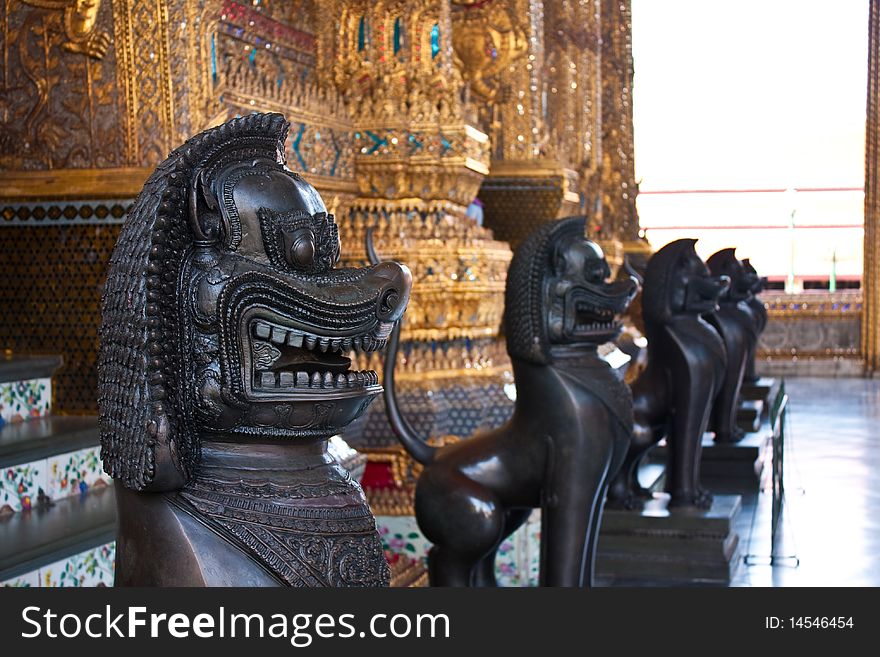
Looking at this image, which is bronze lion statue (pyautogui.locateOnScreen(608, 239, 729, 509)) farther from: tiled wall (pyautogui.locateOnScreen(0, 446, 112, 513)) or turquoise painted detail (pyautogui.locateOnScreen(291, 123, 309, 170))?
tiled wall (pyautogui.locateOnScreen(0, 446, 112, 513))

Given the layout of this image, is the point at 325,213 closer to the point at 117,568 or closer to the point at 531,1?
the point at 117,568

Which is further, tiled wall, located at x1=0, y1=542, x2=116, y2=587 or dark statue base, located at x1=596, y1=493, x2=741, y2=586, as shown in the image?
dark statue base, located at x1=596, y1=493, x2=741, y2=586

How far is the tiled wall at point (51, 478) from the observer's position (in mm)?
3535

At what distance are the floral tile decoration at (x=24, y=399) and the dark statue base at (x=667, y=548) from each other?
2.15m

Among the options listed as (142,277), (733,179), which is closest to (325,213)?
(142,277)

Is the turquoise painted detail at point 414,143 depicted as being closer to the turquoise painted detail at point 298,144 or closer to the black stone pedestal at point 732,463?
the turquoise painted detail at point 298,144

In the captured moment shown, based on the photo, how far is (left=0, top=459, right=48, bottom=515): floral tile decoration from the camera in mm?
3514

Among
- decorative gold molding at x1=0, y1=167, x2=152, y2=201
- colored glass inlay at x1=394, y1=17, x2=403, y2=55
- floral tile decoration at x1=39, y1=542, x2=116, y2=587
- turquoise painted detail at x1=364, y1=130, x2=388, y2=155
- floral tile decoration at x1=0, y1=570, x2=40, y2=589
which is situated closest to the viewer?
floral tile decoration at x1=0, y1=570, x2=40, y2=589

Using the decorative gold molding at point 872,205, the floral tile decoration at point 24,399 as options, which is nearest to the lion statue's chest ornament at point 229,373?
the floral tile decoration at point 24,399

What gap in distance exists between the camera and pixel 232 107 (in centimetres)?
455

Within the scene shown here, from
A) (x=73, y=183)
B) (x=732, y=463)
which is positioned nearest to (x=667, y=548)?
(x=732, y=463)

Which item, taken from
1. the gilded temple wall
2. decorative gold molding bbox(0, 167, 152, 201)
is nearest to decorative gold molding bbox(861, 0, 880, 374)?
the gilded temple wall

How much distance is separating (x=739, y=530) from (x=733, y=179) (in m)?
14.9

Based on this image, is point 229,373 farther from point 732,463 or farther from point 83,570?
point 732,463
